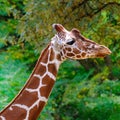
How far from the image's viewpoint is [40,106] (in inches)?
111

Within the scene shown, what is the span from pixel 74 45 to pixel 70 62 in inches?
155

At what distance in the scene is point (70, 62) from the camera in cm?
673

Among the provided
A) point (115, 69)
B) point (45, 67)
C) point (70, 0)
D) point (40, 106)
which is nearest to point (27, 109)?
point (40, 106)

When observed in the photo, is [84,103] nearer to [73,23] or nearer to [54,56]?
[73,23]

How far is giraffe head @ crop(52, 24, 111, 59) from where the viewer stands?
9.10ft

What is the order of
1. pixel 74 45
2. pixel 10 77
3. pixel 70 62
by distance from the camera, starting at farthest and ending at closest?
pixel 70 62, pixel 10 77, pixel 74 45

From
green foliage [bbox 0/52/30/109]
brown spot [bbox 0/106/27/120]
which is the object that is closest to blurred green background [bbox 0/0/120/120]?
green foliage [bbox 0/52/30/109]

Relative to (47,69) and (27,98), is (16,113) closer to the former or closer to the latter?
(27,98)

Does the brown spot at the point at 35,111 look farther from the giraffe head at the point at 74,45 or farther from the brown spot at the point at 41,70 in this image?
the giraffe head at the point at 74,45

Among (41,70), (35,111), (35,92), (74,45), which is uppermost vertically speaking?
(74,45)

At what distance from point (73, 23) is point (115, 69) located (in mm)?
1793

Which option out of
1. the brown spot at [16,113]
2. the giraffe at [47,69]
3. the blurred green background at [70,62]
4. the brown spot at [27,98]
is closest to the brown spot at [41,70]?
the giraffe at [47,69]

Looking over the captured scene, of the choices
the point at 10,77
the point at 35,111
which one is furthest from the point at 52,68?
the point at 10,77

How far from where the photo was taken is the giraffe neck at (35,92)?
279cm
